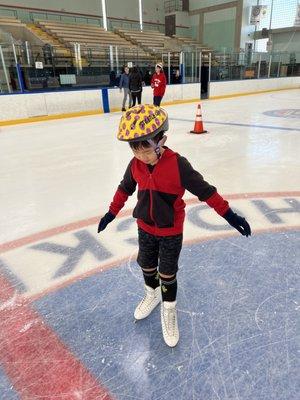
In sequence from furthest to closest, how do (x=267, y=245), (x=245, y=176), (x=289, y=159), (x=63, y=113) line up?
(x=63, y=113)
(x=289, y=159)
(x=245, y=176)
(x=267, y=245)

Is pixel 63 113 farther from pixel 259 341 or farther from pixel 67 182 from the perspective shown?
pixel 259 341

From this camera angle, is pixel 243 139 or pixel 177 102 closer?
→ pixel 243 139

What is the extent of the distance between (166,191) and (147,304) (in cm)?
71

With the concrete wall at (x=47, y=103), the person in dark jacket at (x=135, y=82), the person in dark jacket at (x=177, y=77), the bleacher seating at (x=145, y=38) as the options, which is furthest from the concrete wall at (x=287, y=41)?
the concrete wall at (x=47, y=103)

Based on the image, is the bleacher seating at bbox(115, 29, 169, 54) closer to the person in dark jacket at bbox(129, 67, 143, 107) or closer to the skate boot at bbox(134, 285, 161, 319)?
the person in dark jacket at bbox(129, 67, 143, 107)

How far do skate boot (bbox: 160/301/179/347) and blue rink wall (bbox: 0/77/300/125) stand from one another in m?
8.88

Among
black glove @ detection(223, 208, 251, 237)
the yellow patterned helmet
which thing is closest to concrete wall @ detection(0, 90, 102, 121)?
the yellow patterned helmet

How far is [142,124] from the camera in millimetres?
1292

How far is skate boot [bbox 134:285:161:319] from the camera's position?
69.7 inches

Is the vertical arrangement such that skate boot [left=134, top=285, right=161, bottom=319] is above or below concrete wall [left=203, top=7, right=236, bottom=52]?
below

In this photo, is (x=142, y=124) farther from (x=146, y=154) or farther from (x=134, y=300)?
(x=134, y=300)

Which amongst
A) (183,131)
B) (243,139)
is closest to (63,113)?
(183,131)

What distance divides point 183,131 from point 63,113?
490 centimetres

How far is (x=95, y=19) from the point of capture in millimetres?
22016
